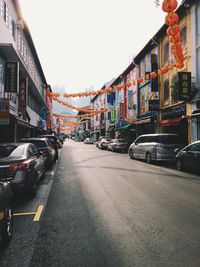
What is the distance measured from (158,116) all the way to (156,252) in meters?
20.3

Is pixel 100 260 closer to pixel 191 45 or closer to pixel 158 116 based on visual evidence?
pixel 191 45

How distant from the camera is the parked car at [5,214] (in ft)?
11.7

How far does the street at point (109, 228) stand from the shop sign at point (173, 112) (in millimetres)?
11372

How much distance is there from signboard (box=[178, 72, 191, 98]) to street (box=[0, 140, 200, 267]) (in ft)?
33.9

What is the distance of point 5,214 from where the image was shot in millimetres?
3723

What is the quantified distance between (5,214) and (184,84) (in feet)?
51.4

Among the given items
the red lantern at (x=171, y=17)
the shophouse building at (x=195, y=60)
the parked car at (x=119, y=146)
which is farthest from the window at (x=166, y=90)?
the red lantern at (x=171, y=17)

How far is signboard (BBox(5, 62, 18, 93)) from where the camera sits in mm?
17031

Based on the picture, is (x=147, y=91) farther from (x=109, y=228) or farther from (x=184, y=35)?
(x=109, y=228)

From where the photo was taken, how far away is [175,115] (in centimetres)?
1973

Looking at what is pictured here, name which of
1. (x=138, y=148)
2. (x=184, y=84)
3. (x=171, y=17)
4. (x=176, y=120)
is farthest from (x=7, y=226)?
(x=176, y=120)

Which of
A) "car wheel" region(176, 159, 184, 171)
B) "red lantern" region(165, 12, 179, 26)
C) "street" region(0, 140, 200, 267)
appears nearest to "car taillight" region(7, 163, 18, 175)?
"street" region(0, 140, 200, 267)

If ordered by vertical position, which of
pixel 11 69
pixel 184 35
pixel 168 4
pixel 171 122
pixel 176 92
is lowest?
pixel 171 122

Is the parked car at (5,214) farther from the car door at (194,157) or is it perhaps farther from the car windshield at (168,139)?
the car windshield at (168,139)
